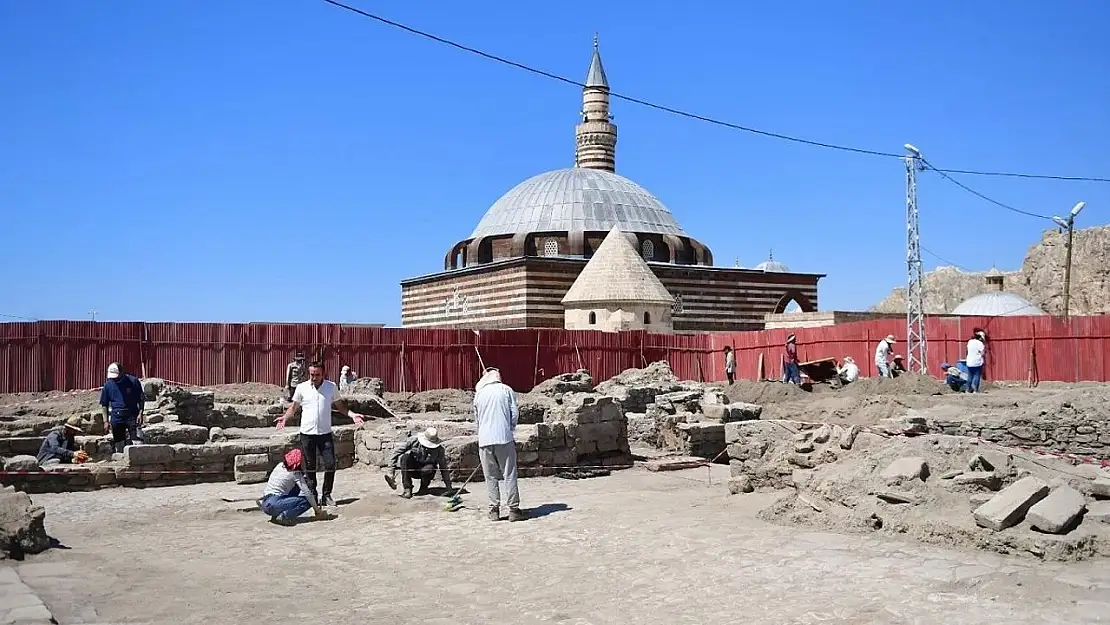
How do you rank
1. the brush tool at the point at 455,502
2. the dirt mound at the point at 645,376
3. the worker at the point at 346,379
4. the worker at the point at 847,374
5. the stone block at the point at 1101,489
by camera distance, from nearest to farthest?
the stone block at the point at 1101,489 < the brush tool at the point at 455,502 < the worker at the point at 346,379 < the worker at the point at 847,374 < the dirt mound at the point at 645,376

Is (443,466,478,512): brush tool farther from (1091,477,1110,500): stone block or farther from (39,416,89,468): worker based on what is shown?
(1091,477,1110,500): stone block

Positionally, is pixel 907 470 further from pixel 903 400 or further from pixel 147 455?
pixel 903 400

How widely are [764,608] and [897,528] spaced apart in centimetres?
238

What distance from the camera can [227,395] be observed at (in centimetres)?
2145

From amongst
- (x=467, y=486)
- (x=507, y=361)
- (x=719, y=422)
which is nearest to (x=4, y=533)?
(x=467, y=486)

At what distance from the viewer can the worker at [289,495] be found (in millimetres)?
8883

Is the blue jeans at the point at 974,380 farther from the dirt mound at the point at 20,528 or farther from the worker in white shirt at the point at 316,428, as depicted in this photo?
the dirt mound at the point at 20,528

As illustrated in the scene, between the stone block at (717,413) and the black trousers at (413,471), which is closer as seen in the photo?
the black trousers at (413,471)

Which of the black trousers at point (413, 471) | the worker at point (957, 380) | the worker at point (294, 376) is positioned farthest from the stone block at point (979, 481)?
the worker at point (294, 376)

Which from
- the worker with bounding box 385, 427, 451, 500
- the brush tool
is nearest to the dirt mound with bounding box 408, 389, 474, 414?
the worker with bounding box 385, 427, 451, 500

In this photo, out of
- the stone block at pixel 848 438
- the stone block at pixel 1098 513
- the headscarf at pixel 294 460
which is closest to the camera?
the stone block at pixel 1098 513

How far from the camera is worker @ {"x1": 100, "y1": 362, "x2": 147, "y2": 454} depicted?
12.5m

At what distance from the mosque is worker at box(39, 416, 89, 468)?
27321 millimetres

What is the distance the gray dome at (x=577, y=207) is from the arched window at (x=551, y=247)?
60 centimetres
